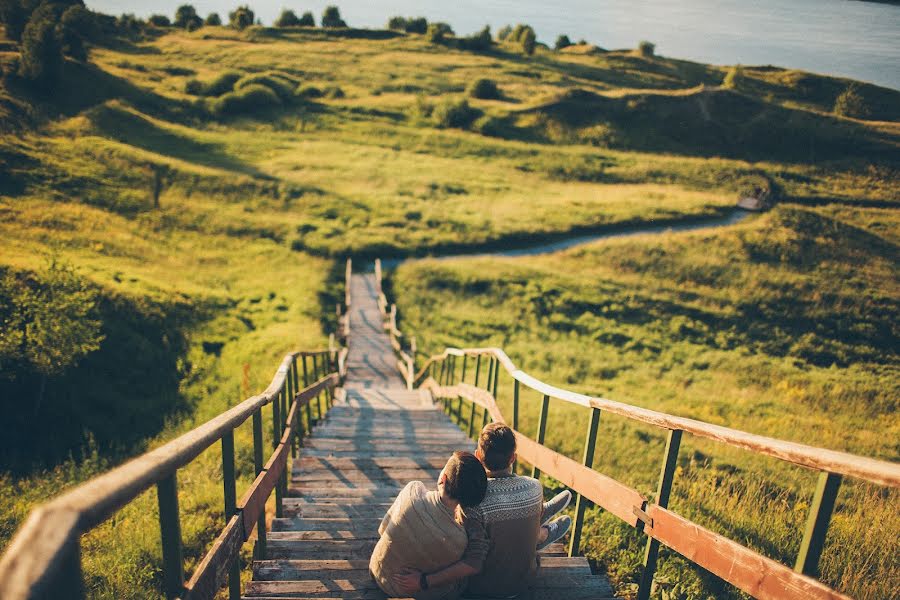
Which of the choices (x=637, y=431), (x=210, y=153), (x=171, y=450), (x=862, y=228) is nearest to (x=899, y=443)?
(x=637, y=431)

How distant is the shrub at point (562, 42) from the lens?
10196 cm

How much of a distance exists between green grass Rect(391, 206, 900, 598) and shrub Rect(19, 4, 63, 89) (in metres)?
41.0

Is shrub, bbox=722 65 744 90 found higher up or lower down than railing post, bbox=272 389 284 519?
higher up

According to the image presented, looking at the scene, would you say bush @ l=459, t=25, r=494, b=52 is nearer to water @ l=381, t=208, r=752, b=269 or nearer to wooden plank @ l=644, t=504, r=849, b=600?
water @ l=381, t=208, r=752, b=269

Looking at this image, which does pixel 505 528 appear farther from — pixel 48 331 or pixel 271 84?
pixel 271 84

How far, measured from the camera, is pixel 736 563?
2801mm

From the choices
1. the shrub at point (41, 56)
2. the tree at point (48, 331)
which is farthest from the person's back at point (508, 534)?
the shrub at point (41, 56)

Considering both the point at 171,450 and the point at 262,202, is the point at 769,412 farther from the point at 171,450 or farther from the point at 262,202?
the point at 262,202

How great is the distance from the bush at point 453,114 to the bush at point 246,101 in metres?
16.9

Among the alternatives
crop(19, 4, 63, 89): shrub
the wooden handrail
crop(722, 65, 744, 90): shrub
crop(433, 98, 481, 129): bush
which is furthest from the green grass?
crop(19, 4, 63, 89): shrub

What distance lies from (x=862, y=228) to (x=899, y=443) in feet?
91.5

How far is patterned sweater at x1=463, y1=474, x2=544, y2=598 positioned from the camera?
11.5ft

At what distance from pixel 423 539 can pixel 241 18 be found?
10633 cm

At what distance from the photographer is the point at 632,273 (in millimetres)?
26297
